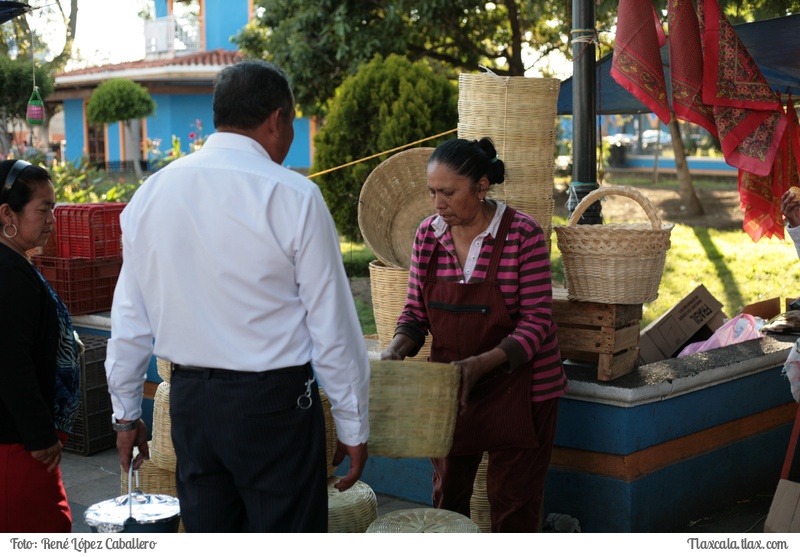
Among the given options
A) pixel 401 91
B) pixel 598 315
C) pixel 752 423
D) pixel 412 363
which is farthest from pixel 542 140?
pixel 401 91

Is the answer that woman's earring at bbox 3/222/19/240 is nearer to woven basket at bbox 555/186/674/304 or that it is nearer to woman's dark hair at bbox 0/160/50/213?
woman's dark hair at bbox 0/160/50/213

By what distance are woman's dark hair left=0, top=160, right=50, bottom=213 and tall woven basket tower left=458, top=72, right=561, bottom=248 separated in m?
1.84

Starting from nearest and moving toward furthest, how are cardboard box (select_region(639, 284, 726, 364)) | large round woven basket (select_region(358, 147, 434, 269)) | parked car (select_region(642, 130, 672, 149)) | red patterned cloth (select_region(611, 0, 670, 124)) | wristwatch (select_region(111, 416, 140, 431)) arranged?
1. wristwatch (select_region(111, 416, 140, 431))
2. red patterned cloth (select_region(611, 0, 670, 124))
3. large round woven basket (select_region(358, 147, 434, 269))
4. cardboard box (select_region(639, 284, 726, 364))
5. parked car (select_region(642, 130, 672, 149))

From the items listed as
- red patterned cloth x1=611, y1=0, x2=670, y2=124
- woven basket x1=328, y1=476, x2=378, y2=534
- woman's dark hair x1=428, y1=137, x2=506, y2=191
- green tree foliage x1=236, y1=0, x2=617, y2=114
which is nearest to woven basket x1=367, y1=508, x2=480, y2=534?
woven basket x1=328, y1=476, x2=378, y2=534

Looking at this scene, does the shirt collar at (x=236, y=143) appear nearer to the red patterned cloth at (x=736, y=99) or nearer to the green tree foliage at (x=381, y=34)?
the red patterned cloth at (x=736, y=99)

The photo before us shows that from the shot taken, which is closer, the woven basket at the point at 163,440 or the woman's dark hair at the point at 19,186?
the woman's dark hair at the point at 19,186

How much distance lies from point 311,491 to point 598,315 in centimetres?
190

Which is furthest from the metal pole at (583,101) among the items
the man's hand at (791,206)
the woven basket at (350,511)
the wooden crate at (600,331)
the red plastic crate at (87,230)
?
the red plastic crate at (87,230)

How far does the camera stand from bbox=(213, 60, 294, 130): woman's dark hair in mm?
Answer: 2393

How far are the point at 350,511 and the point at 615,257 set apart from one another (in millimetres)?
1484

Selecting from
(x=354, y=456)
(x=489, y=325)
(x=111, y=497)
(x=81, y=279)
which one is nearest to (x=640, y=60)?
(x=489, y=325)

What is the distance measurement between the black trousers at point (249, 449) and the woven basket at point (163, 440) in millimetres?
1519

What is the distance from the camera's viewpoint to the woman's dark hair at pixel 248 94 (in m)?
2.39

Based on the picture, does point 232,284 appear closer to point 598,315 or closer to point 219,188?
point 219,188
